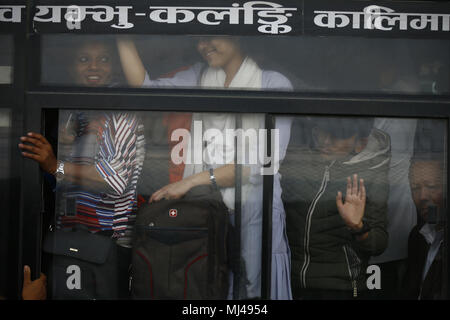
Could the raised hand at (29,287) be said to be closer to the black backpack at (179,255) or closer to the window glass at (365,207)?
the black backpack at (179,255)

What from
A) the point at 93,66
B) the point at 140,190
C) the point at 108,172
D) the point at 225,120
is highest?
the point at 93,66

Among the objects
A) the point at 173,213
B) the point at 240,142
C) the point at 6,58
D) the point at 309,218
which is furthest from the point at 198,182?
the point at 6,58

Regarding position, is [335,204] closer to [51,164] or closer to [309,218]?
[309,218]

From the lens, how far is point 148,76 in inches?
135

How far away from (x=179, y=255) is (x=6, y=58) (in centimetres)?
168

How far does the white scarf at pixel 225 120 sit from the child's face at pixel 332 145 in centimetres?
39

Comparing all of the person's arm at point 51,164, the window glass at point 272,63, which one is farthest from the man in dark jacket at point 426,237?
the person's arm at point 51,164

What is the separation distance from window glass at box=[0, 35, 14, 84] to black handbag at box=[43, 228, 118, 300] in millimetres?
1050

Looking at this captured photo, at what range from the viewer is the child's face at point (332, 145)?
3447 millimetres

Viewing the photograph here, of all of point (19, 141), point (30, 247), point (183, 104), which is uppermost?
point (183, 104)

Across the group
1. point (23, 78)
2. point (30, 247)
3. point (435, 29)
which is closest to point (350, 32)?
point (435, 29)

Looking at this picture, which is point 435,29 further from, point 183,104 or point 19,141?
point 19,141

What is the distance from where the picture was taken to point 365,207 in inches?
136

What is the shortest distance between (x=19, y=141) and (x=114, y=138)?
60cm
